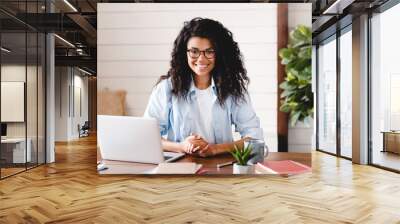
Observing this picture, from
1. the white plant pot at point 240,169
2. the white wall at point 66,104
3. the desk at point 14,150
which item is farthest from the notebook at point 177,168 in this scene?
the white wall at point 66,104

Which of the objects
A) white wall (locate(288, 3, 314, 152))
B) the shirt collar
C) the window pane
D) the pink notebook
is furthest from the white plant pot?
the window pane

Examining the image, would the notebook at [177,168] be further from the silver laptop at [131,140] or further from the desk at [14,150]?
the desk at [14,150]

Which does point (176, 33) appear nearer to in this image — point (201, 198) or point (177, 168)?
point (177, 168)

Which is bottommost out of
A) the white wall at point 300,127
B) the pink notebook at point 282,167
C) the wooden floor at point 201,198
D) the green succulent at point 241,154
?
the wooden floor at point 201,198

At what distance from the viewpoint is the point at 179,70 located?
540cm

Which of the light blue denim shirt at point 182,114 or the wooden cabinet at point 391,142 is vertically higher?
the light blue denim shirt at point 182,114

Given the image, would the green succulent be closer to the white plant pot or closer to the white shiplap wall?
the white plant pot

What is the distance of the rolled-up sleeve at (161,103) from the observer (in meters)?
5.40

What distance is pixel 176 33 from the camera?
5.46 meters

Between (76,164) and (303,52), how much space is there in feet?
14.2

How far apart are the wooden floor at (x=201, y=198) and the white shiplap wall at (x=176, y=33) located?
1031 mm

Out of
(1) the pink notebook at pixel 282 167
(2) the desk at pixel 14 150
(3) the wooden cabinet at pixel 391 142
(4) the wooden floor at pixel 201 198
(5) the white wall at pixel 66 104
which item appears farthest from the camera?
(5) the white wall at pixel 66 104

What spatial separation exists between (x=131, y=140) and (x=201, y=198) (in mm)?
1496

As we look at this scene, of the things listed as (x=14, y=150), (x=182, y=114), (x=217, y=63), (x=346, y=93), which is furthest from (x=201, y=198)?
(x=346, y=93)
